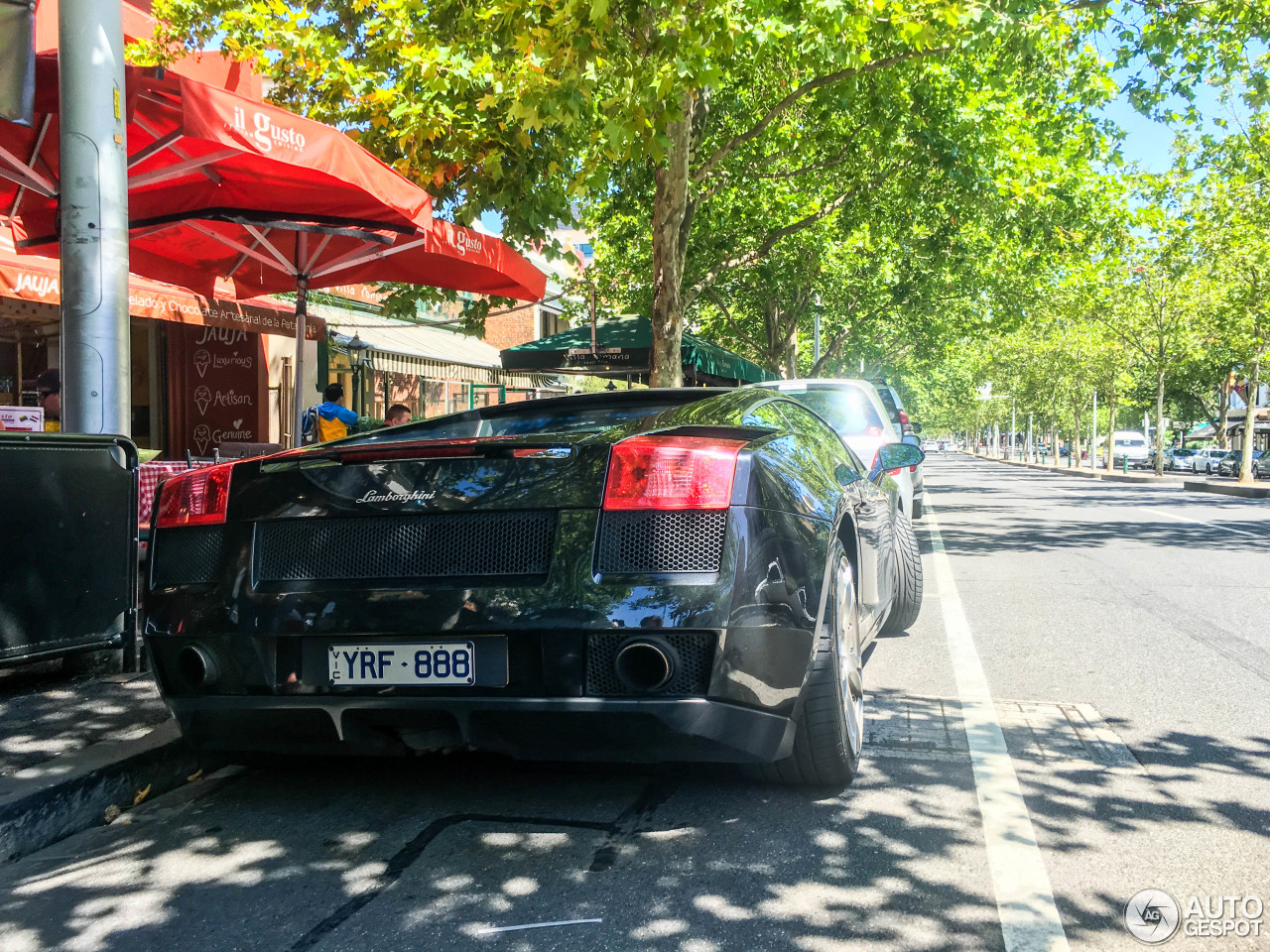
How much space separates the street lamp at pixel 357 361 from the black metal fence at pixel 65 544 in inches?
421

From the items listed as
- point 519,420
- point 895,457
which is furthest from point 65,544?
point 895,457

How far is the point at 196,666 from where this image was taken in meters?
3.36

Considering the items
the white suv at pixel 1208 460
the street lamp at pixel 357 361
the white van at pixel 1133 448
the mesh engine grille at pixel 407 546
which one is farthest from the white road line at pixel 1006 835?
the white van at pixel 1133 448

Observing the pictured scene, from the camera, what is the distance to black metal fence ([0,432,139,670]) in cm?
434

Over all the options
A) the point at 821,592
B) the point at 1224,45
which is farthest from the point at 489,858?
the point at 1224,45

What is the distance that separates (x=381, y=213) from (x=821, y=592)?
5.06 metres

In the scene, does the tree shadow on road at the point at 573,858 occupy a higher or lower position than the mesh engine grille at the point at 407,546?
lower

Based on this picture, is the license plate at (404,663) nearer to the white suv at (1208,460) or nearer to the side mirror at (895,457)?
the side mirror at (895,457)

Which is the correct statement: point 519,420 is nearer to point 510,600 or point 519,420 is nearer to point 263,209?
point 510,600

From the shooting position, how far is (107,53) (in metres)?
4.93

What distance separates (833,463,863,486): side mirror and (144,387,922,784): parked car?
2.84 ft

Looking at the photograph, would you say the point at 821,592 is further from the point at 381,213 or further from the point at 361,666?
the point at 381,213

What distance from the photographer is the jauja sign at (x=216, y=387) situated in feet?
49.7

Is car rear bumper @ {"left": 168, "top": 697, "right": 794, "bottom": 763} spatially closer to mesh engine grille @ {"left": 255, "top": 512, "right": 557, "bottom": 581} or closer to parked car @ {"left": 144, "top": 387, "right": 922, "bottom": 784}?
parked car @ {"left": 144, "top": 387, "right": 922, "bottom": 784}
